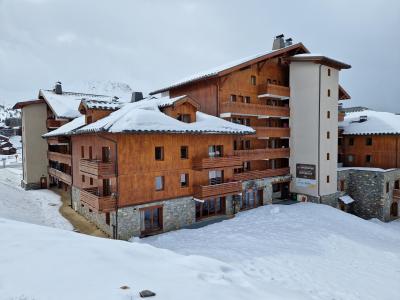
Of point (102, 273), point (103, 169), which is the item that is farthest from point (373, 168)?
point (102, 273)

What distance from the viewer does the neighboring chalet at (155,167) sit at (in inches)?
725

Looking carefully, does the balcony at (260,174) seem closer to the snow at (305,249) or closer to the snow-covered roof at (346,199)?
the snow at (305,249)

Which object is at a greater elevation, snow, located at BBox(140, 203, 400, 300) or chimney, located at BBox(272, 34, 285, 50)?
chimney, located at BBox(272, 34, 285, 50)

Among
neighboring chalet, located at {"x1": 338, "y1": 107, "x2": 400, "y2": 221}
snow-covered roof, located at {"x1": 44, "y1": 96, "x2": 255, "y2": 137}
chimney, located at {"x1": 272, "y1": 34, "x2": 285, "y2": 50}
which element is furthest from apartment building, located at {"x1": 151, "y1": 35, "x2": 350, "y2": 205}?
neighboring chalet, located at {"x1": 338, "y1": 107, "x2": 400, "y2": 221}

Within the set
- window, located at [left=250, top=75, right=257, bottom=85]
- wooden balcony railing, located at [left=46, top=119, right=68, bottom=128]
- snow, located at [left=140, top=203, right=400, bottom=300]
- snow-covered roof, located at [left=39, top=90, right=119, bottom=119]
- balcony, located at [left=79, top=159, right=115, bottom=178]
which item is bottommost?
snow, located at [left=140, top=203, right=400, bottom=300]

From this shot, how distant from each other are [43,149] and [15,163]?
82.9 feet

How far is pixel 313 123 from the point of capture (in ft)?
96.0

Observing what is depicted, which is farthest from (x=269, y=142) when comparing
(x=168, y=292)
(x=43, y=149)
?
(x=43, y=149)

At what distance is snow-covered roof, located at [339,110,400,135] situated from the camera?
3392 cm

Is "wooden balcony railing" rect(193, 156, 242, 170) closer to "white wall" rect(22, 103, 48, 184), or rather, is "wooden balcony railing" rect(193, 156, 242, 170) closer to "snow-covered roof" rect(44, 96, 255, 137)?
"snow-covered roof" rect(44, 96, 255, 137)

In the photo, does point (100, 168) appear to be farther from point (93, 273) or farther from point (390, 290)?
point (390, 290)

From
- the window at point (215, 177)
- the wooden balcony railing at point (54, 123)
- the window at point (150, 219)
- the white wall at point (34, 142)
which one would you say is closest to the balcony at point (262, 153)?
the window at point (215, 177)

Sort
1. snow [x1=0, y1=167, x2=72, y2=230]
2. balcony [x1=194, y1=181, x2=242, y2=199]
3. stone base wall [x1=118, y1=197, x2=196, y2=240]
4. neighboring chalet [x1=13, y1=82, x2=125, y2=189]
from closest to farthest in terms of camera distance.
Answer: stone base wall [x1=118, y1=197, x2=196, y2=240], balcony [x1=194, y1=181, x2=242, y2=199], snow [x1=0, y1=167, x2=72, y2=230], neighboring chalet [x1=13, y1=82, x2=125, y2=189]

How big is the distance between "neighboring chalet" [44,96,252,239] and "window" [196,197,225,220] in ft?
0.27
